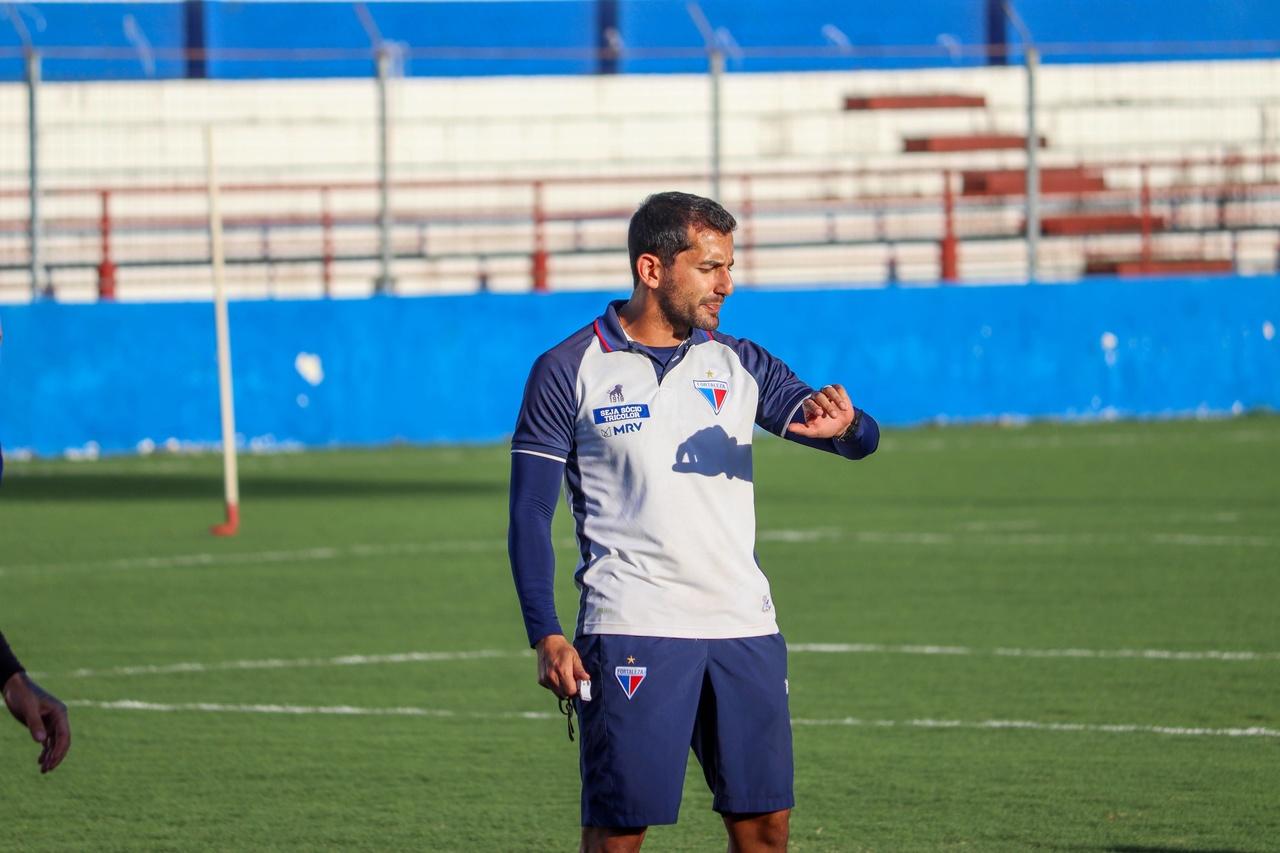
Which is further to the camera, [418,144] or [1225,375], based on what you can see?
[418,144]

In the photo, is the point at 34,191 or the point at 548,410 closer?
the point at 548,410

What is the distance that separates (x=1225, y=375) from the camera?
2325cm

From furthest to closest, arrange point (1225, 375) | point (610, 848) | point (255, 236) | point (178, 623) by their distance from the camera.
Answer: point (255, 236)
point (1225, 375)
point (178, 623)
point (610, 848)

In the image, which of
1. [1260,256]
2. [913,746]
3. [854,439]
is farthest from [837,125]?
[854,439]

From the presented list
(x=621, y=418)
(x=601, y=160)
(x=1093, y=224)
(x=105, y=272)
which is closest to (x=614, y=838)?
(x=621, y=418)

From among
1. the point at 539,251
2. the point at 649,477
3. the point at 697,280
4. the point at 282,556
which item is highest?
the point at 539,251

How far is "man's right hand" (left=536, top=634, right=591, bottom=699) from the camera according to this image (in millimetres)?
4871

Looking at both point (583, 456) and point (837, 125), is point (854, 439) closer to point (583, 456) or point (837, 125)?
point (583, 456)

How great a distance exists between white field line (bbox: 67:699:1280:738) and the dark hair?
3788 millimetres

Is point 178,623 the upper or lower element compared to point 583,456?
lower

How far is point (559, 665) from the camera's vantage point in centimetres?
487

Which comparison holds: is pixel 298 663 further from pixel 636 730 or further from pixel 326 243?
pixel 326 243

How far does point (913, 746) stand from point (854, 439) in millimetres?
3214

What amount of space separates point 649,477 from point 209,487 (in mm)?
13744
